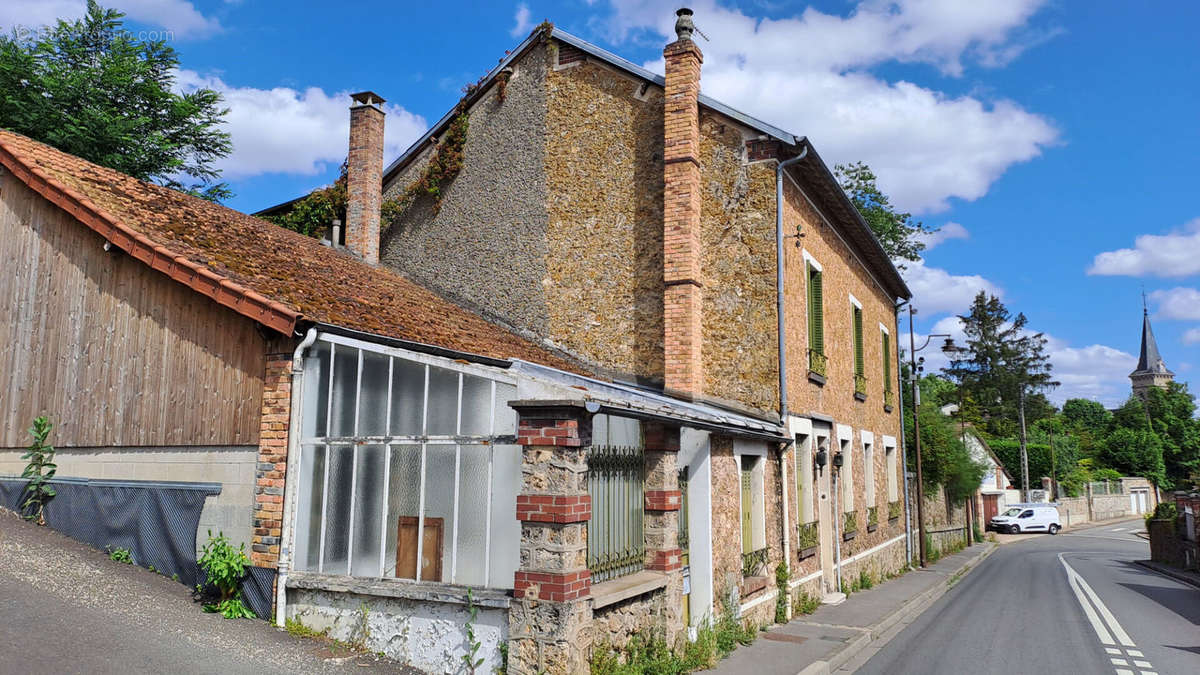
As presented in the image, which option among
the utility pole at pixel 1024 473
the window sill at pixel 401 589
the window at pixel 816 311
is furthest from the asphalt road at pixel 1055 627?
the utility pole at pixel 1024 473

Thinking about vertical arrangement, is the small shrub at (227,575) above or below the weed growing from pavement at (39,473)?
below

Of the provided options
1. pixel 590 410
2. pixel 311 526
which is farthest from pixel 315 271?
pixel 590 410

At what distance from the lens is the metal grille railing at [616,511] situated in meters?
7.54

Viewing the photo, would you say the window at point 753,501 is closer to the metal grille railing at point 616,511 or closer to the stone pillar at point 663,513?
the stone pillar at point 663,513

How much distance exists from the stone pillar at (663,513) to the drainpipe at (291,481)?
3.50 meters

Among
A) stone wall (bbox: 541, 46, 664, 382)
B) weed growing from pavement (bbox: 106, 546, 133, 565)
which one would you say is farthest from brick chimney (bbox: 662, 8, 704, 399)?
weed growing from pavement (bbox: 106, 546, 133, 565)

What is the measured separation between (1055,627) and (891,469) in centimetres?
798

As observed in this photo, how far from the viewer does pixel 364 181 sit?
1538 cm

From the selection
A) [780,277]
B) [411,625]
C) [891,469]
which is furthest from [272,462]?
[891,469]

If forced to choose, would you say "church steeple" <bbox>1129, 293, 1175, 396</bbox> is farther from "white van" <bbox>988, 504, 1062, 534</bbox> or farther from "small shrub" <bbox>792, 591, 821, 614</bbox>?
"small shrub" <bbox>792, 591, 821, 614</bbox>

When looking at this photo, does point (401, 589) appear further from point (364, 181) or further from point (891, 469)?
point (891, 469)

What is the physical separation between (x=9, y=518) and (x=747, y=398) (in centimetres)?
937

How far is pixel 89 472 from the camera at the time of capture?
9.04m

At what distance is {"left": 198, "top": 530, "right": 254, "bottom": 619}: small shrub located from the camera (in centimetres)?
772
